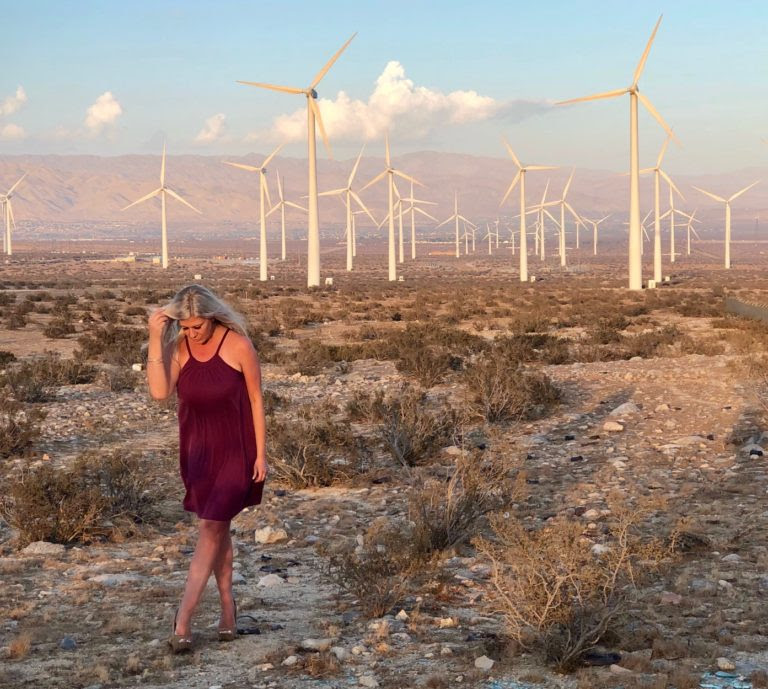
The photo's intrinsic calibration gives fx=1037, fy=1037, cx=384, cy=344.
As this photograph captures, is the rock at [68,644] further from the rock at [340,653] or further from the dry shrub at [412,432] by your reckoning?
the dry shrub at [412,432]

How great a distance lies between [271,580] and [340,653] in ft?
5.55

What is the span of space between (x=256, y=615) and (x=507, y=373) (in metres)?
9.10

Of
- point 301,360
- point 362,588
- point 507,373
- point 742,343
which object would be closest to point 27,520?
point 362,588

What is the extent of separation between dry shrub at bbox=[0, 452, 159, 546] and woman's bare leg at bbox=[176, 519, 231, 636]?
2.70 metres

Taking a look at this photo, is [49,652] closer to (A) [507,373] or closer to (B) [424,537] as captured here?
(B) [424,537]

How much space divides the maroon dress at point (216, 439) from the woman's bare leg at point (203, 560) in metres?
0.08

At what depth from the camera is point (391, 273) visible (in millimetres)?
74375

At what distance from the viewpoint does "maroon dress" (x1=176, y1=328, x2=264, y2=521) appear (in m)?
5.91

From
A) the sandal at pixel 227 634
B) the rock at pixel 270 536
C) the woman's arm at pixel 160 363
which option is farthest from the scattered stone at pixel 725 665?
the rock at pixel 270 536

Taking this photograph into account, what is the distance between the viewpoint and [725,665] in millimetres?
5402

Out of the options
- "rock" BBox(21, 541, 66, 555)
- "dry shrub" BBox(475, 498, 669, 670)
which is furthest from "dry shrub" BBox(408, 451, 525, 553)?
"rock" BBox(21, 541, 66, 555)

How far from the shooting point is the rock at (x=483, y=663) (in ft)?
17.9

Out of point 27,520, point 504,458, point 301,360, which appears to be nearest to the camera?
point 27,520

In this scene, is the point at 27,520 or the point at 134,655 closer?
the point at 134,655
